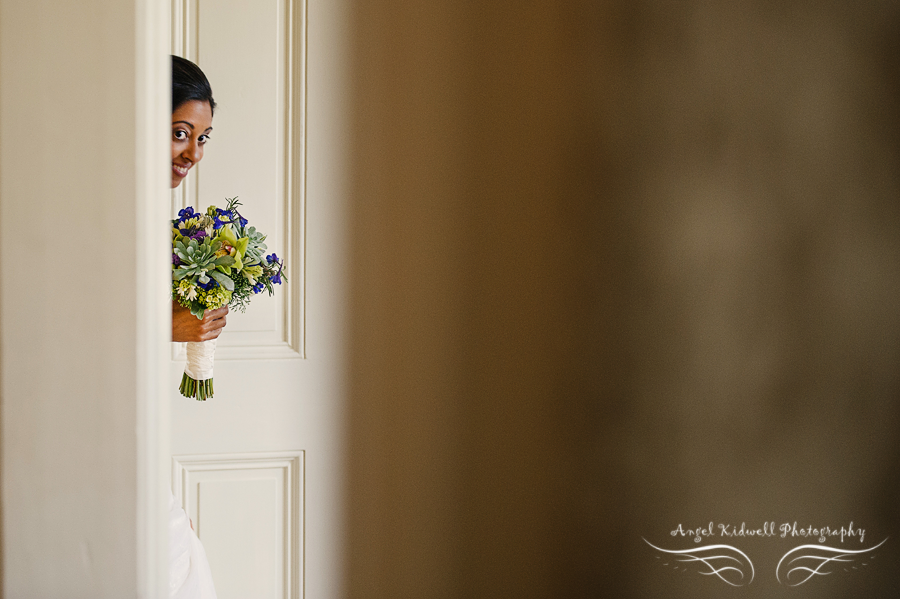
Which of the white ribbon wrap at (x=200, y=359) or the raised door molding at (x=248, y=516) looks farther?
the raised door molding at (x=248, y=516)

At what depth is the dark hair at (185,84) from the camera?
1299mm

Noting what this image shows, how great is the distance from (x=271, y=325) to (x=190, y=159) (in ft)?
1.55

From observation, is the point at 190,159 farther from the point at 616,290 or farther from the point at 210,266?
the point at 616,290

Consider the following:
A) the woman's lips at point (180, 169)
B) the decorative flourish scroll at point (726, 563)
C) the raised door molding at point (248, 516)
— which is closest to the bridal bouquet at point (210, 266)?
the woman's lips at point (180, 169)

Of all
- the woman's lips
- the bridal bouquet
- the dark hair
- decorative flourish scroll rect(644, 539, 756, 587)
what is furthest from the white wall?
decorative flourish scroll rect(644, 539, 756, 587)

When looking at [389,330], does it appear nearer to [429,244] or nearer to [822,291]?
[429,244]

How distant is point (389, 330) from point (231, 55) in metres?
0.83

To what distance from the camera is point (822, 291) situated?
1.48 metres

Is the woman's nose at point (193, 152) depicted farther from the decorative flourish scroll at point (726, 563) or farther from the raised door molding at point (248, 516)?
the decorative flourish scroll at point (726, 563)

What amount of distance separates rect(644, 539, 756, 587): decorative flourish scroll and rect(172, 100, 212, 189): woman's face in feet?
5.18

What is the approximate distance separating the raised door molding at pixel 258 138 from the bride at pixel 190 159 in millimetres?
143

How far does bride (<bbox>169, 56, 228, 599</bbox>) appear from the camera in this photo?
42.7 inches

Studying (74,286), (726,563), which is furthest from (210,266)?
(726,563)

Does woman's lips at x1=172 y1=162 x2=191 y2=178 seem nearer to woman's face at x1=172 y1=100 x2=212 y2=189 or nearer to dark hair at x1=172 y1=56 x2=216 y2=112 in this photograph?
woman's face at x1=172 y1=100 x2=212 y2=189
